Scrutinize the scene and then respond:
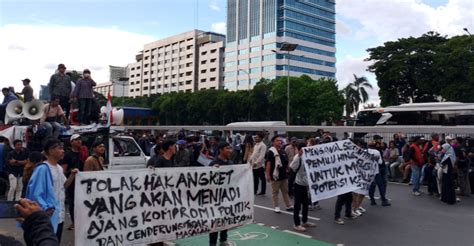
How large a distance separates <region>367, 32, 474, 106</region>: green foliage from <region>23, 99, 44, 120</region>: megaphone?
3403 centimetres

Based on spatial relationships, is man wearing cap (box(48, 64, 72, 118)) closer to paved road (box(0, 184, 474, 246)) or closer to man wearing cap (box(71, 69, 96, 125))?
man wearing cap (box(71, 69, 96, 125))

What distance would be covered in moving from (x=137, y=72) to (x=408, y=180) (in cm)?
14781

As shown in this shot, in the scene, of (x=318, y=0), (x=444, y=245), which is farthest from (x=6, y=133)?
(x=318, y=0)

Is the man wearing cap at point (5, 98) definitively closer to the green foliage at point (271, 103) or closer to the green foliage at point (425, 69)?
the green foliage at point (425, 69)

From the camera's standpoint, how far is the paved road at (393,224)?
24.4 feet

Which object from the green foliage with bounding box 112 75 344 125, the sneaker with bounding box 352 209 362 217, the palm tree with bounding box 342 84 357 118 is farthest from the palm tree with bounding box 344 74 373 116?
the sneaker with bounding box 352 209 362 217

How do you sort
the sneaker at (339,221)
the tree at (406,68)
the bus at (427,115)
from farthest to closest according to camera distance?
the tree at (406,68), the bus at (427,115), the sneaker at (339,221)

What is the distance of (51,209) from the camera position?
173 inches

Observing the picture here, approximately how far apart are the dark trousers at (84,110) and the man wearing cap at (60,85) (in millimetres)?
493

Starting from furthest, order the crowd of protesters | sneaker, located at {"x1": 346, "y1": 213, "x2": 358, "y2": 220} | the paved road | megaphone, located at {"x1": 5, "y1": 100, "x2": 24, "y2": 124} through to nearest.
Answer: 1. megaphone, located at {"x1": 5, "y1": 100, "x2": 24, "y2": 124}
2. sneaker, located at {"x1": 346, "y1": 213, "x2": 358, "y2": 220}
3. the paved road
4. the crowd of protesters

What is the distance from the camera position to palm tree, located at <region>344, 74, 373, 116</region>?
70.2 meters

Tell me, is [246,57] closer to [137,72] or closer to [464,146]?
[137,72]

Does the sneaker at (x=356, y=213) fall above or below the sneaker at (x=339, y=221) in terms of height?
above

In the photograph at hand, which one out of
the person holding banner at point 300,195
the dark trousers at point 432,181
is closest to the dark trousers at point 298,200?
the person holding banner at point 300,195
